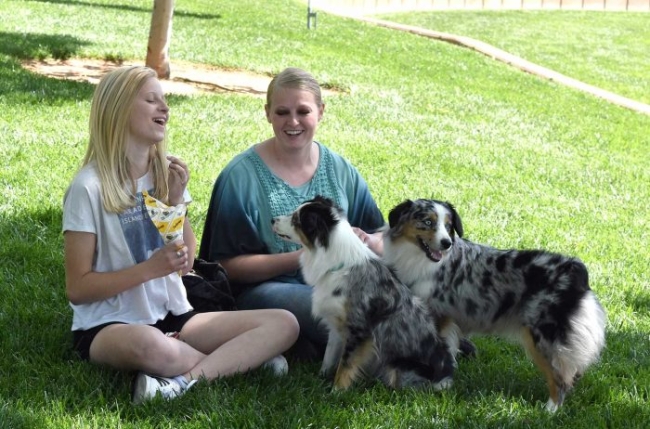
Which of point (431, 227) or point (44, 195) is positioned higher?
point (431, 227)

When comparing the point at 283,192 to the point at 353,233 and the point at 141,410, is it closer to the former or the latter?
the point at 353,233

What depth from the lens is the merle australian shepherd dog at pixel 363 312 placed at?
470cm

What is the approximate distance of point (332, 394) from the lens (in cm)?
459

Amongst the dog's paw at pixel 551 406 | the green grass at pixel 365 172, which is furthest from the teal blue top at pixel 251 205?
the dog's paw at pixel 551 406

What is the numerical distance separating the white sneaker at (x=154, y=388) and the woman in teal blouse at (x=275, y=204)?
3.04 ft

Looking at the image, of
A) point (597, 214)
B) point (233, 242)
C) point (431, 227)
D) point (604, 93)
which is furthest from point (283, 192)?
point (604, 93)

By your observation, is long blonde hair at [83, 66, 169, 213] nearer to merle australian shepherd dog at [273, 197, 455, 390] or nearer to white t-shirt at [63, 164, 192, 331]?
white t-shirt at [63, 164, 192, 331]

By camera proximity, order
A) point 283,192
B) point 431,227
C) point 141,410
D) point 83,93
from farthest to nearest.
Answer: point 83,93 < point 283,192 < point 431,227 < point 141,410

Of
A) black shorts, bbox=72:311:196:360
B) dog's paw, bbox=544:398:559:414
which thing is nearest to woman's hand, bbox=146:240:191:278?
black shorts, bbox=72:311:196:360

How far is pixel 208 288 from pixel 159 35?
9044mm

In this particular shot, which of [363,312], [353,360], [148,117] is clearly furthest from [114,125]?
[353,360]

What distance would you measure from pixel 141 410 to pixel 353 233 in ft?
4.58

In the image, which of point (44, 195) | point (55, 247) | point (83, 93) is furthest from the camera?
point (83, 93)

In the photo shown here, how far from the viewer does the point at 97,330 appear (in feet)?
15.3
